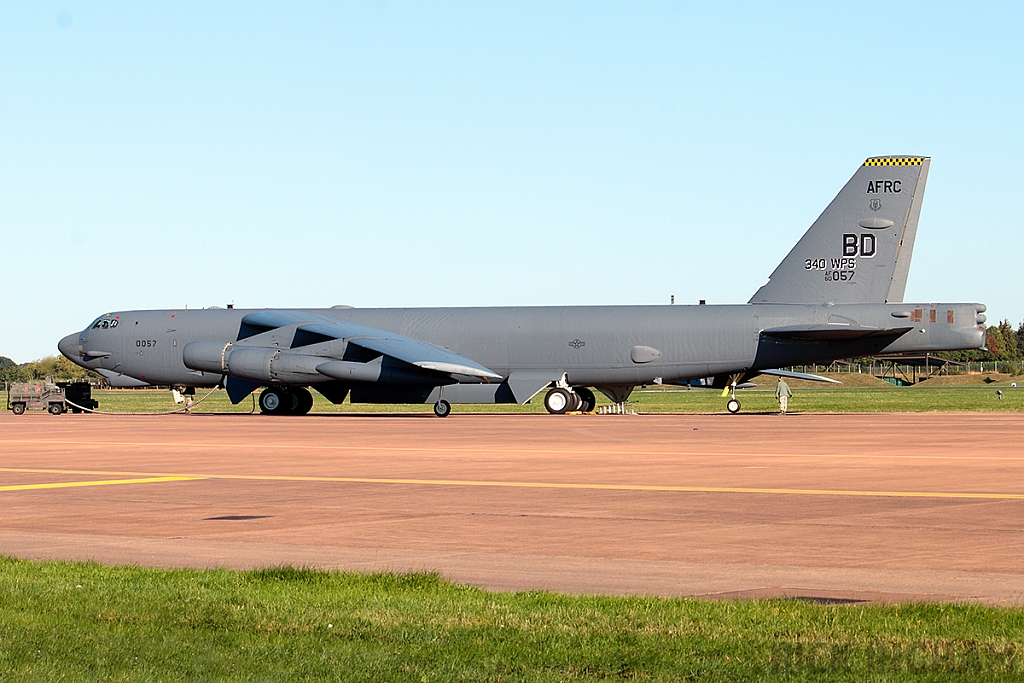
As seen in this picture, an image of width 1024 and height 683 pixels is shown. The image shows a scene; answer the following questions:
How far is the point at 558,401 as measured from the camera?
46156 mm

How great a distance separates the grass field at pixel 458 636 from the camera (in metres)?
6.55

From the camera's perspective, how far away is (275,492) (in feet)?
53.9

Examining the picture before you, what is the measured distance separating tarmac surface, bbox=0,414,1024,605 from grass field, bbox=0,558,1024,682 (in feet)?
2.99

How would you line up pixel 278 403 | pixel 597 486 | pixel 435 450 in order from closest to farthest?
pixel 597 486 < pixel 435 450 < pixel 278 403

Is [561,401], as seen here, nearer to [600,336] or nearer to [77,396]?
[600,336]

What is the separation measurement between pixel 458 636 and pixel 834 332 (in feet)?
118

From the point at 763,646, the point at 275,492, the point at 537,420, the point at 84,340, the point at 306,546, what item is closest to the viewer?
the point at 763,646

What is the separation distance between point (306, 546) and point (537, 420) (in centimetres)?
2885

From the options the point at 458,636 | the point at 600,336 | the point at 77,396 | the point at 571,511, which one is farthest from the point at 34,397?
the point at 458,636

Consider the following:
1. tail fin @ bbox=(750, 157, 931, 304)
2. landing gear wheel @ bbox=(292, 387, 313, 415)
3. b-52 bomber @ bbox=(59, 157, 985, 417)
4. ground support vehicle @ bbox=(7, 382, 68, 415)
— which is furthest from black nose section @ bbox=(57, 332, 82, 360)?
tail fin @ bbox=(750, 157, 931, 304)

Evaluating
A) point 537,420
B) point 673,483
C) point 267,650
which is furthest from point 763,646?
point 537,420

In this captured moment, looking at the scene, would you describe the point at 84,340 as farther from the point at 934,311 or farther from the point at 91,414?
the point at 934,311

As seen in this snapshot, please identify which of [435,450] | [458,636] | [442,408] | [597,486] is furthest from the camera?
[442,408]

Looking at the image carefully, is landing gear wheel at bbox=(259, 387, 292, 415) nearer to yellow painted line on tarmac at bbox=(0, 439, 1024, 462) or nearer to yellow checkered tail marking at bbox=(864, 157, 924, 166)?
yellow painted line on tarmac at bbox=(0, 439, 1024, 462)
